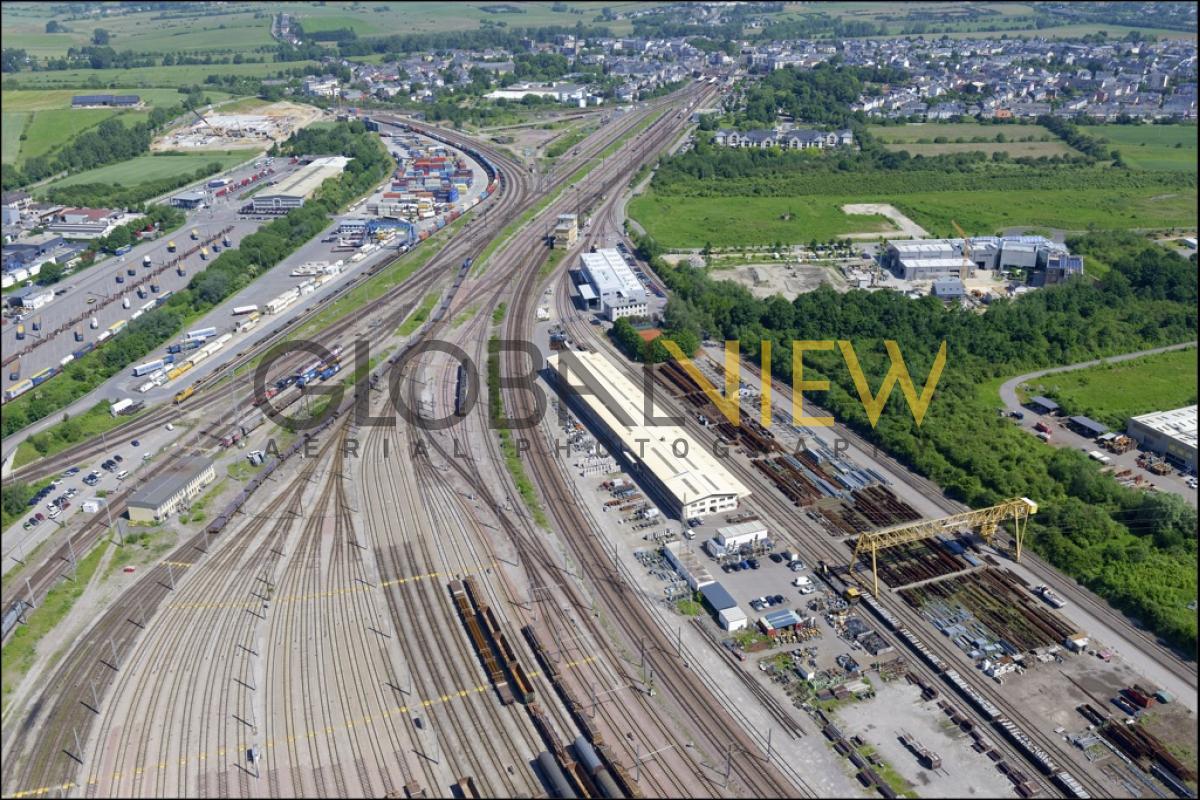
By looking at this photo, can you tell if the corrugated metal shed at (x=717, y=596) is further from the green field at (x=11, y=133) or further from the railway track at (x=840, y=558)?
the green field at (x=11, y=133)

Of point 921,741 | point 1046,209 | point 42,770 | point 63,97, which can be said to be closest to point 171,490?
point 42,770

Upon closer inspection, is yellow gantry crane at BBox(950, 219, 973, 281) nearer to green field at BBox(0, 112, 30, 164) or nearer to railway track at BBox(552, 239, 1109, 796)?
railway track at BBox(552, 239, 1109, 796)

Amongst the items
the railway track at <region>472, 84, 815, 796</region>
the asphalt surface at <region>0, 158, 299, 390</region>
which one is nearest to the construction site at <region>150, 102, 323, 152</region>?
the asphalt surface at <region>0, 158, 299, 390</region>

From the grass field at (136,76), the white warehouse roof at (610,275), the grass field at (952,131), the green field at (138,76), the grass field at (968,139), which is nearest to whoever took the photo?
the white warehouse roof at (610,275)

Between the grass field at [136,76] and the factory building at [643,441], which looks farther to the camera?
the grass field at [136,76]

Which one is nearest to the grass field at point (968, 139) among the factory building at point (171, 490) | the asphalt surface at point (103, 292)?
the asphalt surface at point (103, 292)

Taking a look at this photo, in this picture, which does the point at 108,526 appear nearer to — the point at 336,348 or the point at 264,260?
the point at 336,348

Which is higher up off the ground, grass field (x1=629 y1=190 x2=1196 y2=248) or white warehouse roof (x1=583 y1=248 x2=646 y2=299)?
grass field (x1=629 y1=190 x2=1196 y2=248)
